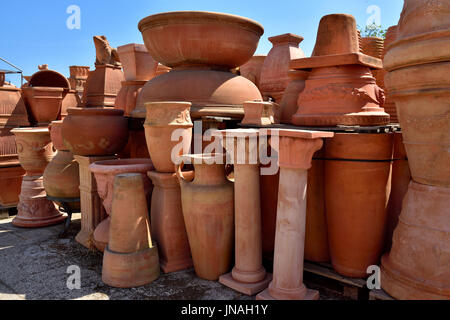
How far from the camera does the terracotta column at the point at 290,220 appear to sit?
2553 millimetres

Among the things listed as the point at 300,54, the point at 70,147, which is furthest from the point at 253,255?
the point at 300,54

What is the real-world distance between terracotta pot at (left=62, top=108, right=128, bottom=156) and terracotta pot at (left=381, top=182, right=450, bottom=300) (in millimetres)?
3076

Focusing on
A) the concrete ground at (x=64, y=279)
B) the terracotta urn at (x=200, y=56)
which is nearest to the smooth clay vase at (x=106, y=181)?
the concrete ground at (x=64, y=279)

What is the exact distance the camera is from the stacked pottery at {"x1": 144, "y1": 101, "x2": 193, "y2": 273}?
326 cm

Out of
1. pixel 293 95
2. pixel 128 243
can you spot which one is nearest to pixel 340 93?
pixel 293 95

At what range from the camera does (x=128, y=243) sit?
10.0ft

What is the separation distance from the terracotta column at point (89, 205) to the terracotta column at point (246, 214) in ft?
5.93

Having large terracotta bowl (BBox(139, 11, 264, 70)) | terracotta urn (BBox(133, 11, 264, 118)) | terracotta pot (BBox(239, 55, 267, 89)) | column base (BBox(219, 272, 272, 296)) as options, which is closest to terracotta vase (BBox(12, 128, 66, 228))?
terracotta urn (BBox(133, 11, 264, 118))

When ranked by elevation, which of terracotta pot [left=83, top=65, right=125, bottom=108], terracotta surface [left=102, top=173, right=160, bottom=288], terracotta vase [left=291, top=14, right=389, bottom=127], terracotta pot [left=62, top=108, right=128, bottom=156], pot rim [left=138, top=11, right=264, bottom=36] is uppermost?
pot rim [left=138, top=11, right=264, bottom=36]

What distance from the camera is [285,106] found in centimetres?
379

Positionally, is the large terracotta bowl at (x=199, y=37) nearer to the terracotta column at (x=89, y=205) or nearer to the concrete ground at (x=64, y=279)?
the terracotta column at (x=89, y=205)

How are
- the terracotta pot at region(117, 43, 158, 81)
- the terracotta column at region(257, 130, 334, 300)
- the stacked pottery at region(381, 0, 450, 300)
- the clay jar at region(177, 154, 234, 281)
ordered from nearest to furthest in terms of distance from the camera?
the stacked pottery at region(381, 0, 450, 300)
the terracotta column at region(257, 130, 334, 300)
the clay jar at region(177, 154, 234, 281)
the terracotta pot at region(117, 43, 158, 81)

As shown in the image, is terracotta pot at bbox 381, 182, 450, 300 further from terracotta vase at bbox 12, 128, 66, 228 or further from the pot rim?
terracotta vase at bbox 12, 128, 66, 228

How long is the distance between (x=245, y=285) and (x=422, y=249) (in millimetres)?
1313
